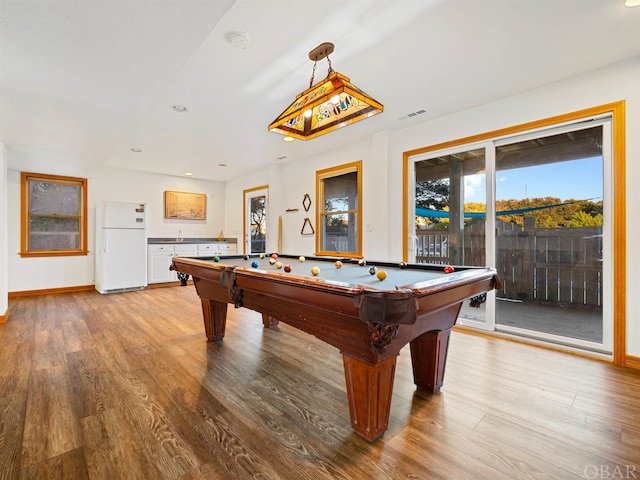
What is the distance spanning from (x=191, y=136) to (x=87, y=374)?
9.99 feet

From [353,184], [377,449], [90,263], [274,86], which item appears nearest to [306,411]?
[377,449]

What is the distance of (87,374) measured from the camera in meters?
2.22

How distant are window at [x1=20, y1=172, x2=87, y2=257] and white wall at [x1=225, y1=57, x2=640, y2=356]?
10.8 ft

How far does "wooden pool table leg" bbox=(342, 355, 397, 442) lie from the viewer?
148 centimetres

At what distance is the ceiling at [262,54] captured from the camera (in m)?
1.64

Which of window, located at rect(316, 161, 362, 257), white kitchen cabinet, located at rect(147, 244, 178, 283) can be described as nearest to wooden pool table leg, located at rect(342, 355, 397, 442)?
window, located at rect(316, 161, 362, 257)

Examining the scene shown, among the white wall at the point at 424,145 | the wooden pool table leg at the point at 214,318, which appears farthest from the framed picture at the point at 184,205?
the wooden pool table leg at the point at 214,318

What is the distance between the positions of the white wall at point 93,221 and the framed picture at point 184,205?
98 millimetres

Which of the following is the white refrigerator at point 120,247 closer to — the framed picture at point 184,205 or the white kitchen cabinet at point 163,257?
the white kitchen cabinet at point 163,257

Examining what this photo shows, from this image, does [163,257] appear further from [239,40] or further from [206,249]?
[239,40]

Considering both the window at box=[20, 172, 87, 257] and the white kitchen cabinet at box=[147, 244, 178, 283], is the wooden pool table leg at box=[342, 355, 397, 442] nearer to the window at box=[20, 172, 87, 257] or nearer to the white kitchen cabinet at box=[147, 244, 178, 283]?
the white kitchen cabinet at box=[147, 244, 178, 283]

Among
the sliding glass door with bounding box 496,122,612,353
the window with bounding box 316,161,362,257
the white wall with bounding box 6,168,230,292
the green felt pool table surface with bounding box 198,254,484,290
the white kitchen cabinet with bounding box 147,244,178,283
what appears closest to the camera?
the green felt pool table surface with bounding box 198,254,484,290

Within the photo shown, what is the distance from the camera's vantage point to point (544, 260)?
300 centimetres

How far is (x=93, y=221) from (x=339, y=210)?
16.0 ft
